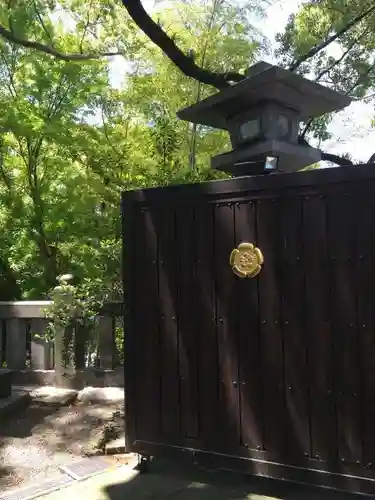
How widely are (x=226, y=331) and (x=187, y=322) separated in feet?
1.08

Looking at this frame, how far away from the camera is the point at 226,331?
361cm

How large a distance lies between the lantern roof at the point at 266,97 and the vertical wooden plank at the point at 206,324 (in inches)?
40.3

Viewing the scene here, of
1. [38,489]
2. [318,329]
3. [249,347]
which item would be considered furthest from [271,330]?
[38,489]

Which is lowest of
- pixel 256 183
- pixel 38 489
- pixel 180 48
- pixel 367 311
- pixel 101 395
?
pixel 38 489

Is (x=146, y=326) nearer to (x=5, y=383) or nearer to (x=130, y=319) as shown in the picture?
(x=130, y=319)

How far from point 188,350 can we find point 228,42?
6.84m

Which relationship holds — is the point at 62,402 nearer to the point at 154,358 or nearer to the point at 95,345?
the point at 95,345

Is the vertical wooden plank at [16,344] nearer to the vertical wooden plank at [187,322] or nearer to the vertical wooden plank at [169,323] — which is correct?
the vertical wooden plank at [169,323]

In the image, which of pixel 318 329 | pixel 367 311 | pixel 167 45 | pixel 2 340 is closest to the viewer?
pixel 367 311

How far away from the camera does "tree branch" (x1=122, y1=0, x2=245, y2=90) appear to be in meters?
6.42

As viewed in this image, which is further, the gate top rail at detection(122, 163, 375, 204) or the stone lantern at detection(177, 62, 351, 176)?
the stone lantern at detection(177, 62, 351, 176)

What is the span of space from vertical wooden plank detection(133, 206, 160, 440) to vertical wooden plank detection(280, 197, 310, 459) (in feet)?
3.45

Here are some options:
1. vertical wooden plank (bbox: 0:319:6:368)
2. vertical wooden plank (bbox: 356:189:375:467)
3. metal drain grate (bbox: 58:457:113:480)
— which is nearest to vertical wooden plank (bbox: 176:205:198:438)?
metal drain grate (bbox: 58:457:113:480)

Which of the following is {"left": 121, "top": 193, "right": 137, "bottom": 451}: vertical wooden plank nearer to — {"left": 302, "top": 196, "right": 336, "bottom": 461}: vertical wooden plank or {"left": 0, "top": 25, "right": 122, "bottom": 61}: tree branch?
{"left": 302, "top": 196, "right": 336, "bottom": 461}: vertical wooden plank
